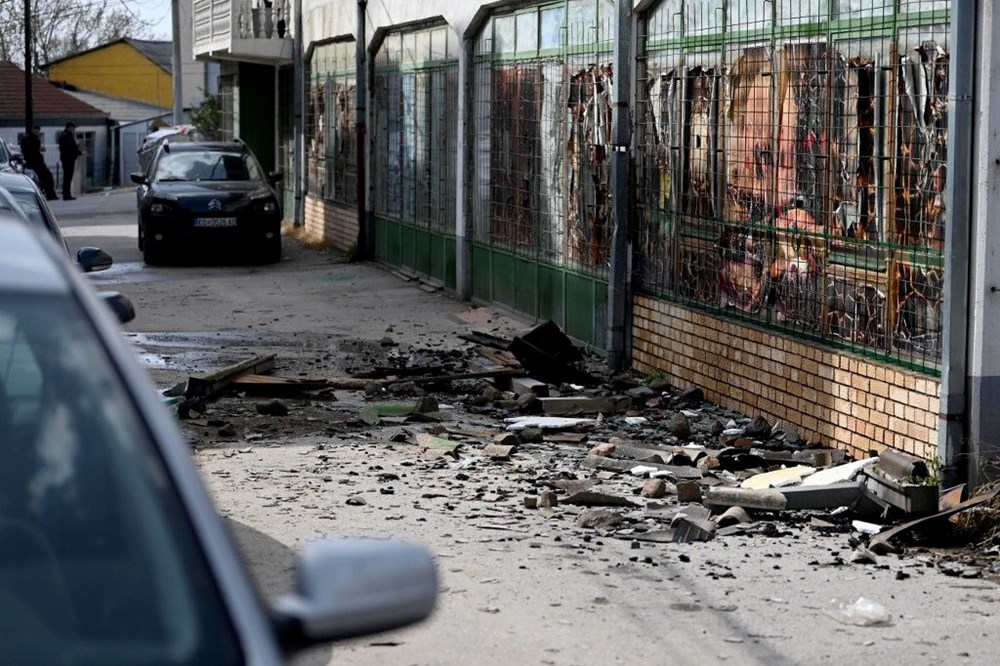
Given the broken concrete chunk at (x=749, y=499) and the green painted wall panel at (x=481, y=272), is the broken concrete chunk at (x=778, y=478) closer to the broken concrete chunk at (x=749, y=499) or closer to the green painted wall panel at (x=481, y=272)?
the broken concrete chunk at (x=749, y=499)

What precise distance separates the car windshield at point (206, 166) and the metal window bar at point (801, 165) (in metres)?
12.8

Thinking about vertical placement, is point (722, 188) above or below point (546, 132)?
below

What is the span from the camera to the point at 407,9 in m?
20.8

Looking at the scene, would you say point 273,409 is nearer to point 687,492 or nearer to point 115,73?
point 687,492

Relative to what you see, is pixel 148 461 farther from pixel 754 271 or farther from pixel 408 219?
pixel 408 219

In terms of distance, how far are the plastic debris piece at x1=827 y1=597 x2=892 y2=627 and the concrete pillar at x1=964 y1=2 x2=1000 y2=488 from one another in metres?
1.78

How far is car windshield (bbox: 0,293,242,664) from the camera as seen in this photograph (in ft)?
9.13

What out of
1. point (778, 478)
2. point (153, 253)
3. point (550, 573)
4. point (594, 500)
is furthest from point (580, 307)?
point (153, 253)

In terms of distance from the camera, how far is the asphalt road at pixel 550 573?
620 centimetres

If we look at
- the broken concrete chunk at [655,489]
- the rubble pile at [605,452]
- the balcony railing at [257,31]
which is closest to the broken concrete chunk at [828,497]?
the rubble pile at [605,452]

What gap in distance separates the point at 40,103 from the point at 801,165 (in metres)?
59.0

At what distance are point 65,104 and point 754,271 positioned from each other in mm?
59689

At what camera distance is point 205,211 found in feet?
77.9

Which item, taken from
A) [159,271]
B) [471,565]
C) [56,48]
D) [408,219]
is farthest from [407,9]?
[56,48]
